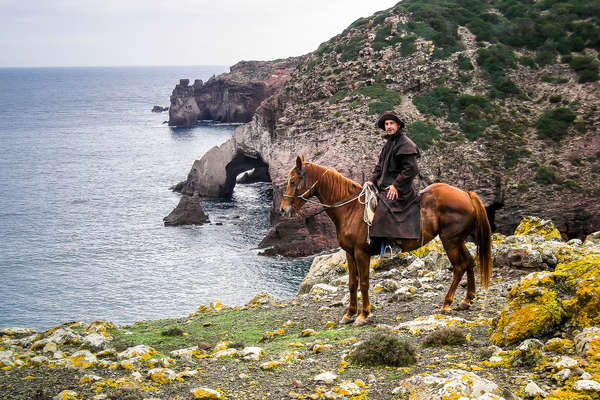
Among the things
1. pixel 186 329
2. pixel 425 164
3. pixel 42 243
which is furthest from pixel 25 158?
pixel 186 329

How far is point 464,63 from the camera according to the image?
55.4m

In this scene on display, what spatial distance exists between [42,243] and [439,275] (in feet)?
151

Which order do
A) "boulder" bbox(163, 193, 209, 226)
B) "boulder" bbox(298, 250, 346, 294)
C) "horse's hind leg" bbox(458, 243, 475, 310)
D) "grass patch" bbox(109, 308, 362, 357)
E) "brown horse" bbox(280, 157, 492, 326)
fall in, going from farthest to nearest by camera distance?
"boulder" bbox(163, 193, 209, 226) → "boulder" bbox(298, 250, 346, 294) → "horse's hind leg" bbox(458, 243, 475, 310) → "brown horse" bbox(280, 157, 492, 326) → "grass patch" bbox(109, 308, 362, 357)

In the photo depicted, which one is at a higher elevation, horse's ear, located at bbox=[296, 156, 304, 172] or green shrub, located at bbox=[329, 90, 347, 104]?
green shrub, located at bbox=[329, 90, 347, 104]

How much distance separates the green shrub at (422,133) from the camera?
157ft

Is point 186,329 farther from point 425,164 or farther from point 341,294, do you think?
point 425,164

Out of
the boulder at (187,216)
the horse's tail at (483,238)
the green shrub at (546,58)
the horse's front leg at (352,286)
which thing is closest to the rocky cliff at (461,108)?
the green shrub at (546,58)

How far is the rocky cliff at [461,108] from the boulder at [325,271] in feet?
77.3


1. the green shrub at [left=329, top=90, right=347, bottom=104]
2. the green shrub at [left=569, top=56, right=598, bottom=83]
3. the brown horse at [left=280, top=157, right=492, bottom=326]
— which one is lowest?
the brown horse at [left=280, top=157, right=492, bottom=326]

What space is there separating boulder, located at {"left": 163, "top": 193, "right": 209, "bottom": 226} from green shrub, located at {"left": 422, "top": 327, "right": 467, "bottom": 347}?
48654 mm

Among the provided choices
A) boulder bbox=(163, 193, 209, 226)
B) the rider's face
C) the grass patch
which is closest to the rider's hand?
the rider's face

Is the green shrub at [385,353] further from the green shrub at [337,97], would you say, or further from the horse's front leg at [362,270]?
the green shrub at [337,97]

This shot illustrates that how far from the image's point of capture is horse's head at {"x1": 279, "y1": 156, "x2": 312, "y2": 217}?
1226 cm

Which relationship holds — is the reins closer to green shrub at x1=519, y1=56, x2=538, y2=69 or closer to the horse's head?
the horse's head
